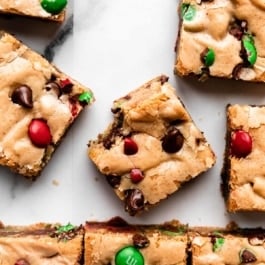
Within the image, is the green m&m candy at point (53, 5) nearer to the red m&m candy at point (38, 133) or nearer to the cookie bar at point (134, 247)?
the red m&m candy at point (38, 133)

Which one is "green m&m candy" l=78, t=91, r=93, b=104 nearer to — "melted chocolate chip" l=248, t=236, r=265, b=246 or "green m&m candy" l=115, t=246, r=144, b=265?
"green m&m candy" l=115, t=246, r=144, b=265

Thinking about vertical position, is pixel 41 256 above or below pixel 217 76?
below

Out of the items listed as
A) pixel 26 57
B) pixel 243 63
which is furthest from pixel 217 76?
pixel 26 57

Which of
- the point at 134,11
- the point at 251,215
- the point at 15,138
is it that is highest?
the point at 134,11

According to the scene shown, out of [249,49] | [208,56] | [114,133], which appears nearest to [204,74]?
[208,56]

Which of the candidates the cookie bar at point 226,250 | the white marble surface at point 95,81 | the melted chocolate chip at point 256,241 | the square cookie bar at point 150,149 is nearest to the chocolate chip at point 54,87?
the white marble surface at point 95,81

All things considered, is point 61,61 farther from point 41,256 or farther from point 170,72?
point 41,256

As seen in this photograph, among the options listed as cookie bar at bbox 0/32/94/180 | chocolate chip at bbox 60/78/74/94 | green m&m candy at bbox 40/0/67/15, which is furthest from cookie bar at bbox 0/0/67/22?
chocolate chip at bbox 60/78/74/94
